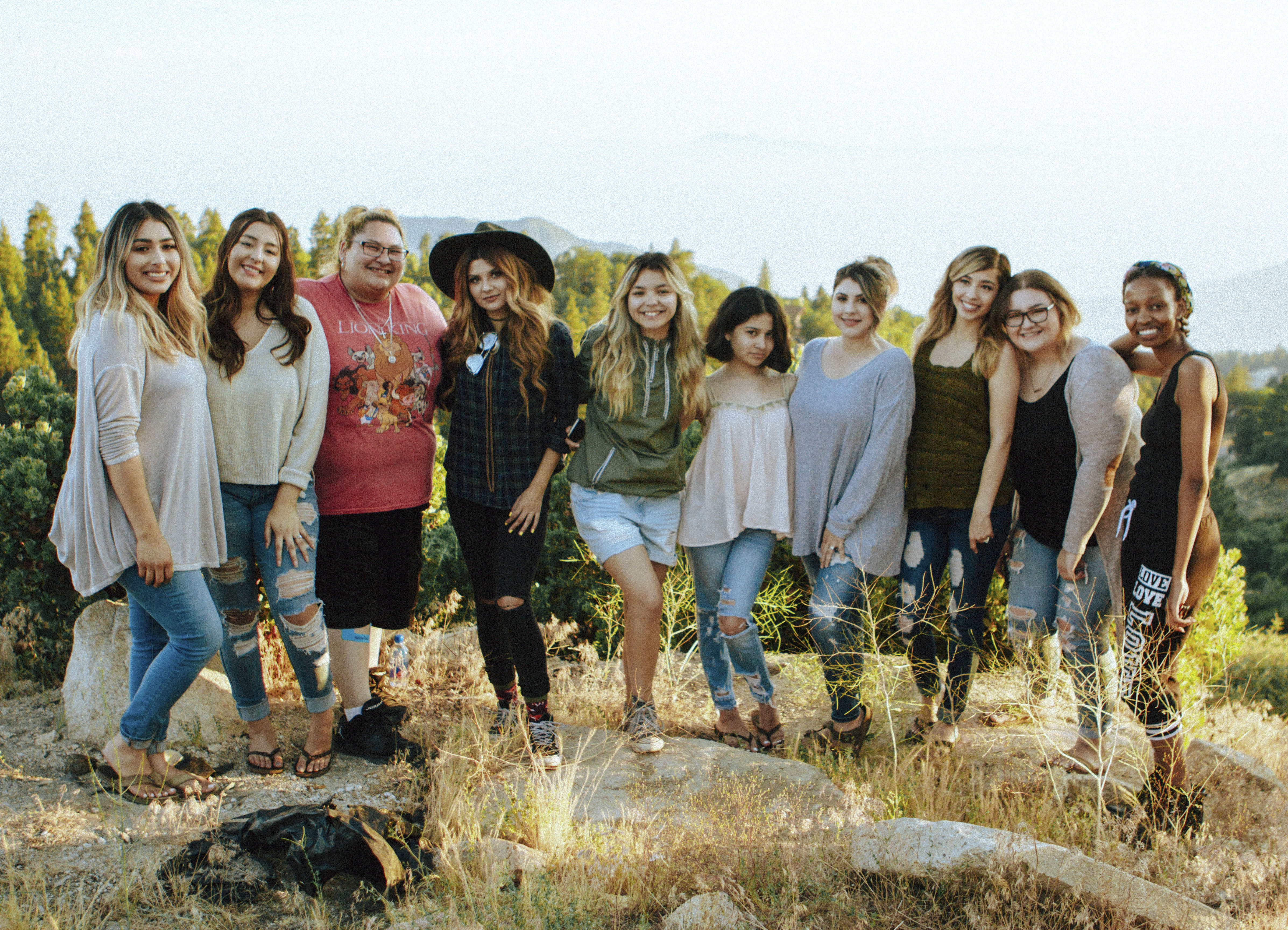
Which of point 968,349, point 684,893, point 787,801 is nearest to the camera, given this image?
point 684,893

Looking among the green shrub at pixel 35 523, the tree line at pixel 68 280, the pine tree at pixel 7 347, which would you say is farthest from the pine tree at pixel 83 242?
the green shrub at pixel 35 523

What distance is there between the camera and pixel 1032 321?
3.74m

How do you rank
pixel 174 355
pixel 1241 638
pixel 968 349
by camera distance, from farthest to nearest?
pixel 1241 638
pixel 968 349
pixel 174 355

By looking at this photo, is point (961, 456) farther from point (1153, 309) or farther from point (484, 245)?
point (484, 245)

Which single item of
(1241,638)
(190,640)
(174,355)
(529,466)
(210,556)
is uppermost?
(174,355)

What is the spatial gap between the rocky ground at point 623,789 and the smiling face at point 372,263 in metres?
2.03

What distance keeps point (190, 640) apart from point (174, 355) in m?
1.10

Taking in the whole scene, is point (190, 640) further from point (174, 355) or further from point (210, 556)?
point (174, 355)

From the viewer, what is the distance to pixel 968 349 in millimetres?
3969

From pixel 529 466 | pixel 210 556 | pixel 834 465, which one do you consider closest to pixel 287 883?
pixel 210 556

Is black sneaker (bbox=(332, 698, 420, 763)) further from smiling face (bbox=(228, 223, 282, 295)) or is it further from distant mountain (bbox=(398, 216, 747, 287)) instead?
distant mountain (bbox=(398, 216, 747, 287))

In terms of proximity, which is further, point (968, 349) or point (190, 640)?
point (968, 349)

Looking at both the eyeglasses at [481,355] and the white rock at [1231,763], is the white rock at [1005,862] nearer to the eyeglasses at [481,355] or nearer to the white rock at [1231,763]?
the white rock at [1231,763]

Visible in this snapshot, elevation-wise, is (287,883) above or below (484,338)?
below
